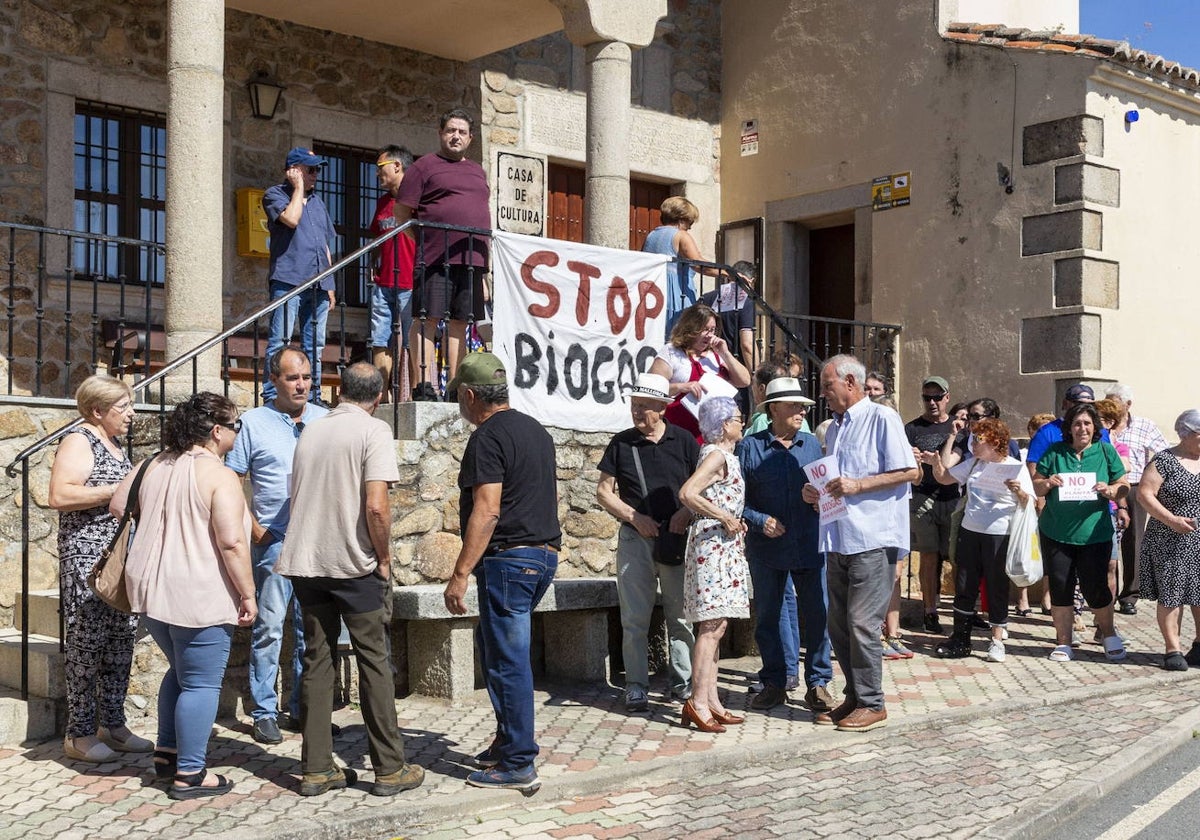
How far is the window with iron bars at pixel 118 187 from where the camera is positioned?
11.0m

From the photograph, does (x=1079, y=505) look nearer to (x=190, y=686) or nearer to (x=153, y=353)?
(x=190, y=686)

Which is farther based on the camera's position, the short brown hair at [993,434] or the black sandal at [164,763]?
the short brown hair at [993,434]

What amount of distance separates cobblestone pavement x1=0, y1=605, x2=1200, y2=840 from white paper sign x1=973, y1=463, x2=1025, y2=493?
1.49m

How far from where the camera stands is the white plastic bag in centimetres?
884

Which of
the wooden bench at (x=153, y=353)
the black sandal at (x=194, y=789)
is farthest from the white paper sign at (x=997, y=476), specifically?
the black sandal at (x=194, y=789)

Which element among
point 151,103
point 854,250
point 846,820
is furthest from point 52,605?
point 854,250

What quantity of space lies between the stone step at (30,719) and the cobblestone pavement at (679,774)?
121 mm

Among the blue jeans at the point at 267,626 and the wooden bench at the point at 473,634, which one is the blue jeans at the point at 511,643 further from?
the wooden bench at the point at 473,634

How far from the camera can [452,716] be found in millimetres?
6941

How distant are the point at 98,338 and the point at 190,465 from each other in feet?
18.2

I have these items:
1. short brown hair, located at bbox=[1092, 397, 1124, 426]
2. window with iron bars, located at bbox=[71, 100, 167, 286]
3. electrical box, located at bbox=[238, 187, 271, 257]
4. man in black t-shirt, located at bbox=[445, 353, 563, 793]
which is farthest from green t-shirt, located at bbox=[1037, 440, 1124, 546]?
window with iron bars, located at bbox=[71, 100, 167, 286]

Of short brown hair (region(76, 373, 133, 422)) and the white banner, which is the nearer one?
short brown hair (region(76, 373, 133, 422))

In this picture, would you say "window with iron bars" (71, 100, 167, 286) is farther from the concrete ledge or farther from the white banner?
the concrete ledge

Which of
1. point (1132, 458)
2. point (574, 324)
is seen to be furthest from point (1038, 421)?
point (574, 324)
